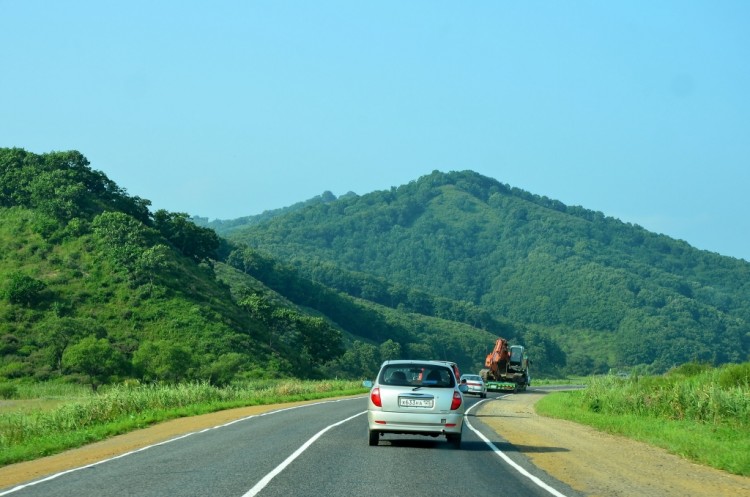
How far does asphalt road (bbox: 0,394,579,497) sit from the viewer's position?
38.9 feet

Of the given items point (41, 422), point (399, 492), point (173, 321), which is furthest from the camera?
point (173, 321)

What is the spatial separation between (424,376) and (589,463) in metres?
3.95

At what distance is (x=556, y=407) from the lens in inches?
1471

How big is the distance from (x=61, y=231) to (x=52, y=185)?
284 inches

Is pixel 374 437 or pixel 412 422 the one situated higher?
pixel 412 422

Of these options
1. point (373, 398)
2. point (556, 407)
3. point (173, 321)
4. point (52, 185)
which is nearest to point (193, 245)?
point (52, 185)

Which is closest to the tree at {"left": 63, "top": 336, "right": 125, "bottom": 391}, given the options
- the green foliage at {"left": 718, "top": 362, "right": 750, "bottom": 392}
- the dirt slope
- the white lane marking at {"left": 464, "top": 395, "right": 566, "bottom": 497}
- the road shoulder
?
the dirt slope

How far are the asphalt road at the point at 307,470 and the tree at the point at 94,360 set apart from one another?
42160mm

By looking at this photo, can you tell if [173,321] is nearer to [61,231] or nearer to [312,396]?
[61,231]

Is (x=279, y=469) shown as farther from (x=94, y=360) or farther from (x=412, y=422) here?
(x=94, y=360)

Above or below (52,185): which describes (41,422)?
below

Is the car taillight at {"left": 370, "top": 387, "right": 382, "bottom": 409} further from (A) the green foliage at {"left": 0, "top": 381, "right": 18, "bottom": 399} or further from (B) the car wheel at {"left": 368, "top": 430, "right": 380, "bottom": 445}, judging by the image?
(A) the green foliage at {"left": 0, "top": 381, "right": 18, "bottom": 399}

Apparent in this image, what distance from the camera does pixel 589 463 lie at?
16.3 metres

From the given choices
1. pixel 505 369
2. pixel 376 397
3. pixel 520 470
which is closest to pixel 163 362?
pixel 505 369
